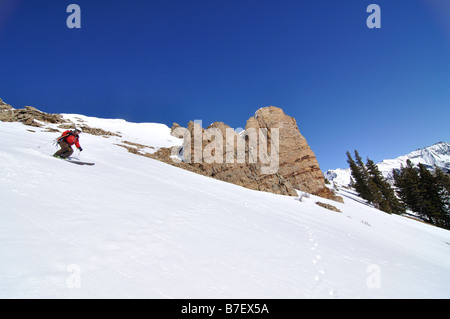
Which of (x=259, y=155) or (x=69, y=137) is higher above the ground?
(x=259, y=155)

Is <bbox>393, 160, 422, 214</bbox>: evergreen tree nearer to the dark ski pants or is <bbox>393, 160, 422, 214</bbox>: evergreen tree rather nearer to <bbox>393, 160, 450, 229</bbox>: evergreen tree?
<bbox>393, 160, 450, 229</bbox>: evergreen tree

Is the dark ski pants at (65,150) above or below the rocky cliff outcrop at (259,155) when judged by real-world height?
below

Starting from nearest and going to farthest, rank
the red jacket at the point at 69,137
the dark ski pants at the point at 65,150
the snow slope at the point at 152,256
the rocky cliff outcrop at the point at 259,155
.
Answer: the snow slope at the point at 152,256
the dark ski pants at the point at 65,150
the red jacket at the point at 69,137
the rocky cliff outcrop at the point at 259,155

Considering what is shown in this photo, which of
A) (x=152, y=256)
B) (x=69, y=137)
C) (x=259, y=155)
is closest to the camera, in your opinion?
(x=152, y=256)

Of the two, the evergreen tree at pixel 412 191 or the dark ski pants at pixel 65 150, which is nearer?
the dark ski pants at pixel 65 150

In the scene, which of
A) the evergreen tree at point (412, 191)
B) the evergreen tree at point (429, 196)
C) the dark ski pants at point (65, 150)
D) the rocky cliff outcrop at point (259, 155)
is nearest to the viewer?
the dark ski pants at point (65, 150)

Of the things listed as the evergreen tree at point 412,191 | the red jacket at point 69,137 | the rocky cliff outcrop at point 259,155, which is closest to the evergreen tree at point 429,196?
the evergreen tree at point 412,191

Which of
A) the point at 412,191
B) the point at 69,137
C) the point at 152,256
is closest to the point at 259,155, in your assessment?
the point at 69,137

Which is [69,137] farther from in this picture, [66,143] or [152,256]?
[152,256]

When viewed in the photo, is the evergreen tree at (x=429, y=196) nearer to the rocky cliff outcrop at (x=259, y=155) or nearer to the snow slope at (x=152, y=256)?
the rocky cliff outcrop at (x=259, y=155)

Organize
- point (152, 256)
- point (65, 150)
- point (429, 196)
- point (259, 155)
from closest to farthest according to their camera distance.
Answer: point (152, 256), point (65, 150), point (259, 155), point (429, 196)

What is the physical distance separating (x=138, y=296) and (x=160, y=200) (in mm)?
4082

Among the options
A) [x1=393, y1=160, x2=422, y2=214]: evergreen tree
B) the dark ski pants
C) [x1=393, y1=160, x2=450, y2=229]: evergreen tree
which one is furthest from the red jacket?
[x1=393, y1=160, x2=422, y2=214]: evergreen tree
